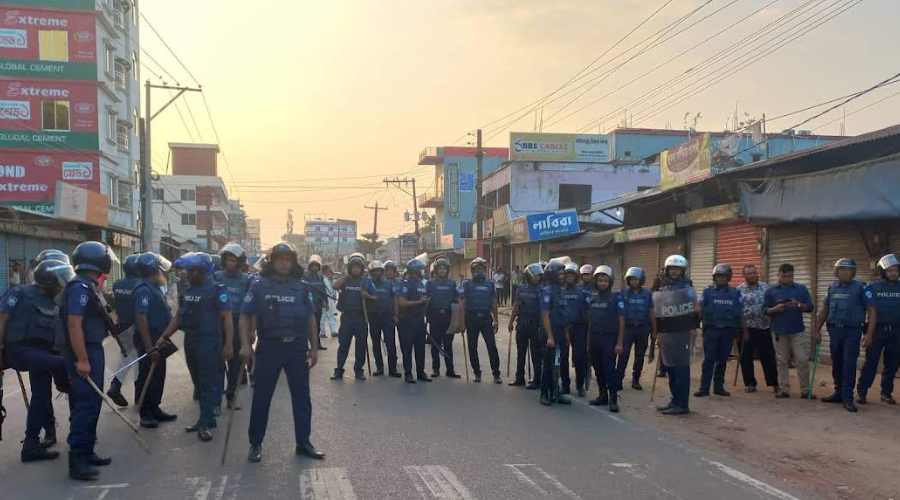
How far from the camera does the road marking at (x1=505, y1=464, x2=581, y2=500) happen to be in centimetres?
542

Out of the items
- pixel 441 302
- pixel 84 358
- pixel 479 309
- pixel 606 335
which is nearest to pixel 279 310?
pixel 84 358

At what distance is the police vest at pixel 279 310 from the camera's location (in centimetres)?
634

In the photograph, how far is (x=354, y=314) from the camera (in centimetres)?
1121

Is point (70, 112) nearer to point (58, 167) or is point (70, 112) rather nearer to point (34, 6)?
point (58, 167)

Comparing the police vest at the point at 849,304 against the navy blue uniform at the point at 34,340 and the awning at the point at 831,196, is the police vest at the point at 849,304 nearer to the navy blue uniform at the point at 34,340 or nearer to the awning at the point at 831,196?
the awning at the point at 831,196

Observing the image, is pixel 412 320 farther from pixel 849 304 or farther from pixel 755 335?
pixel 849 304

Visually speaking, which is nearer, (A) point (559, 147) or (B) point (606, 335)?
(B) point (606, 335)

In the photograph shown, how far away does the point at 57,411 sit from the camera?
8328 mm

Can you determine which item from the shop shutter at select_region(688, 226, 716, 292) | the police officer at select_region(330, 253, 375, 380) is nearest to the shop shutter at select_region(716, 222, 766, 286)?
the shop shutter at select_region(688, 226, 716, 292)

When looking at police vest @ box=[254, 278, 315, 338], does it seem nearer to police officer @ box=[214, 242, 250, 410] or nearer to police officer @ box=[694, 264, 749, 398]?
police officer @ box=[214, 242, 250, 410]

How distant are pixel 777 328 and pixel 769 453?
3.11m

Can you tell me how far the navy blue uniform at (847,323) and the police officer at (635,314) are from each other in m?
2.17

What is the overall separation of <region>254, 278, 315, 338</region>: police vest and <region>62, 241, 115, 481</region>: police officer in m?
1.30

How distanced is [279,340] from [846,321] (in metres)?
6.78
